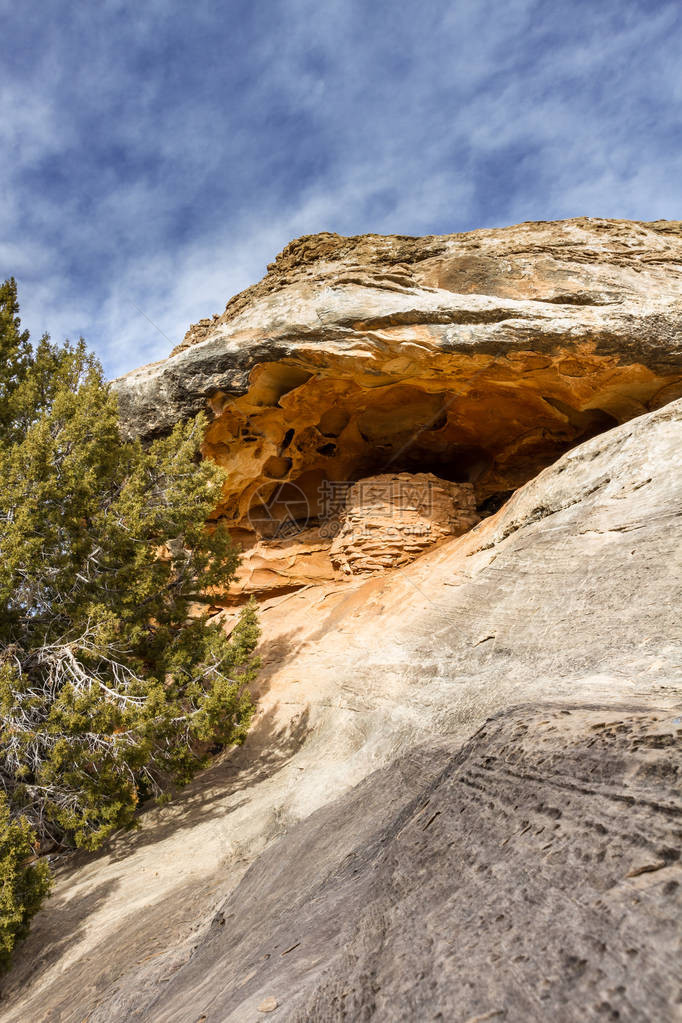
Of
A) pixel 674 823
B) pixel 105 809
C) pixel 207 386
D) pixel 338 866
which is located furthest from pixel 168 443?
pixel 674 823

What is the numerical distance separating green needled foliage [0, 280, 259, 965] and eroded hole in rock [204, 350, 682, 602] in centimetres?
263

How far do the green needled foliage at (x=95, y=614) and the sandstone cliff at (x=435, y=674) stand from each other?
84 cm

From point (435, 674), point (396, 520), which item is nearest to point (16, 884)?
point (435, 674)

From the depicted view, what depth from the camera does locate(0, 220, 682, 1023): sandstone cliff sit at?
1.50 metres

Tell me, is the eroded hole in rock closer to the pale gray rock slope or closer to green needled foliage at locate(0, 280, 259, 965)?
the pale gray rock slope

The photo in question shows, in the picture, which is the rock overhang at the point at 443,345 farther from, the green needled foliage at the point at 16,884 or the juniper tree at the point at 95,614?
the green needled foliage at the point at 16,884

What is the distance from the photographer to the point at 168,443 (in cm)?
768

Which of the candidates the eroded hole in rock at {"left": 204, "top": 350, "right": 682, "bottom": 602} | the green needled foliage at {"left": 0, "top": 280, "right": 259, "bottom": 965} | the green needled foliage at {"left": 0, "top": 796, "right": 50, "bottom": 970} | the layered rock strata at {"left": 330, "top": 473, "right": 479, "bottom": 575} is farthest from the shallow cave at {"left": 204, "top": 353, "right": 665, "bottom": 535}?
the green needled foliage at {"left": 0, "top": 796, "right": 50, "bottom": 970}

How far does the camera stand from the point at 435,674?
621 centimetres

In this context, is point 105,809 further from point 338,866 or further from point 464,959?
point 464,959

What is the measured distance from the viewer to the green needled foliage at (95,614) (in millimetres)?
5676

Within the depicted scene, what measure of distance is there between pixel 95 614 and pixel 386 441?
709 centimetres

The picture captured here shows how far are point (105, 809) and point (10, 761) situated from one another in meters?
1.00

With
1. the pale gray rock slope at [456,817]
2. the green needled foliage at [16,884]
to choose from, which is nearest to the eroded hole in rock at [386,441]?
the pale gray rock slope at [456,817]
